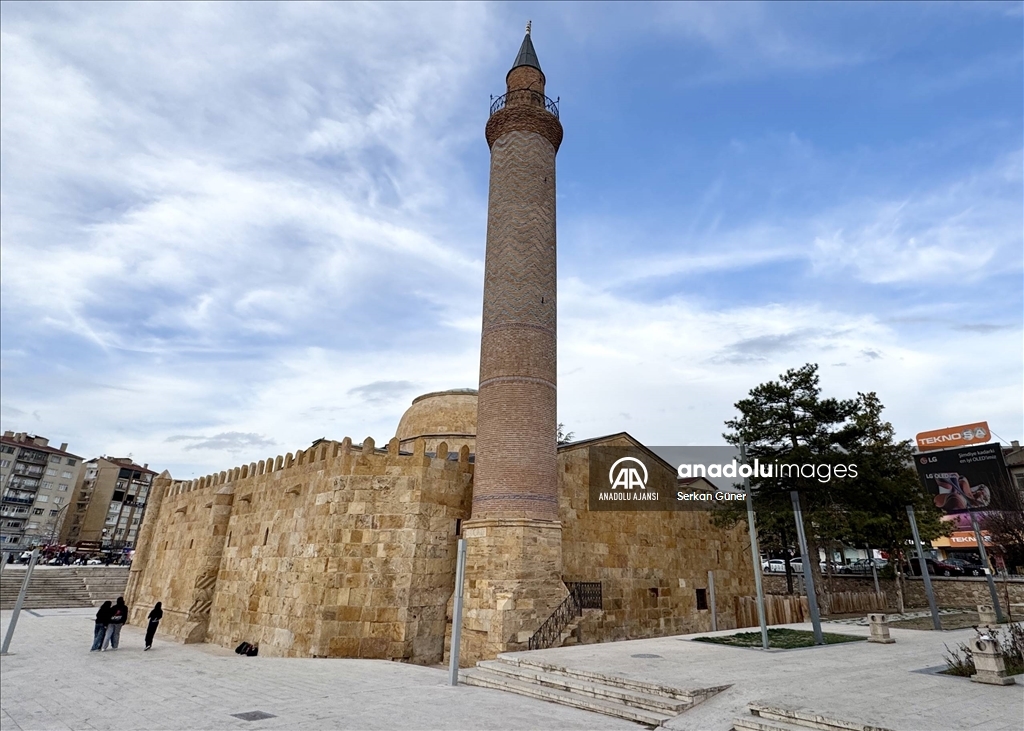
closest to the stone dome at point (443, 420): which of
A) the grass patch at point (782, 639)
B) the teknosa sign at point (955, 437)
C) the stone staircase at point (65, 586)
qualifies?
the grass patch at point (782, 639)

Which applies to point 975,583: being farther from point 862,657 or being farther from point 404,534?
point 404,534

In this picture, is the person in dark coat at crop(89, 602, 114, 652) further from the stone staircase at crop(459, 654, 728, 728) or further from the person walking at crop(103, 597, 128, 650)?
the stone staircase at crop(459, 654, 728, 728)

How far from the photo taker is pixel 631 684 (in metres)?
8.75

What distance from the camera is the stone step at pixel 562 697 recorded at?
782 centimetres

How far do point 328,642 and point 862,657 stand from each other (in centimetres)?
1197

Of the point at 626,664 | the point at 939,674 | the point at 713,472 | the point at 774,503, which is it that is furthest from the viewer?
the point at 713,472

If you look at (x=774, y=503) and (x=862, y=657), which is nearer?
(x=862, y=657)

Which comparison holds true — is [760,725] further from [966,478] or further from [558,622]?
[966,478]

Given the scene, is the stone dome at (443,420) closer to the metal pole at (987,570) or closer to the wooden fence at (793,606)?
the wooden fence at (793,606)

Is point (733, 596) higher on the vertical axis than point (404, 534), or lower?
lower

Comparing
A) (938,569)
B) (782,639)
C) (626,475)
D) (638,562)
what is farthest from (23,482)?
(938,569)

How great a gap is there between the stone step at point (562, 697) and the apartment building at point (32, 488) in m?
78.5

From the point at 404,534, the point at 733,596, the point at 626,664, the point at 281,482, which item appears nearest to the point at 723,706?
the point at 626,664

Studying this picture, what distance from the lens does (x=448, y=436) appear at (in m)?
22.3
